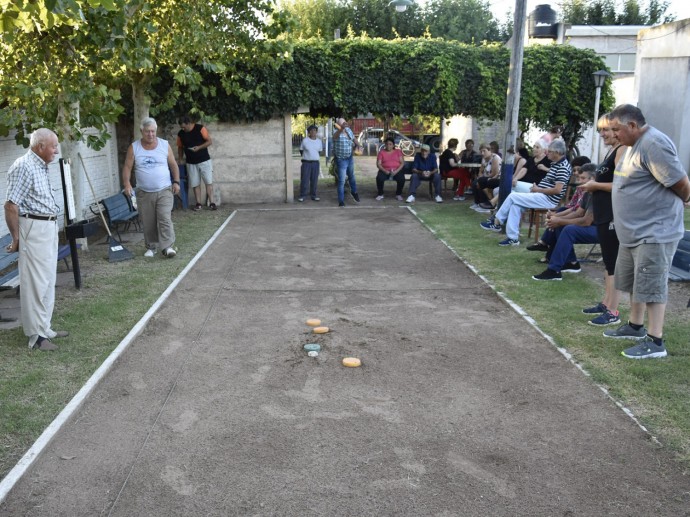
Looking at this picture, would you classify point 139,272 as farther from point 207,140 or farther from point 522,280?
point 207,140

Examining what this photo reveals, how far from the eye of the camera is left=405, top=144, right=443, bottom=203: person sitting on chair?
1638 centimetres

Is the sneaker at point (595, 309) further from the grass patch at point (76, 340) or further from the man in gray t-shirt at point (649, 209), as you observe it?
the grass patch at point (76, 340)

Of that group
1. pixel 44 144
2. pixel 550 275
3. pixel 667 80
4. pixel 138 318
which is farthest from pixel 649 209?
pixel 667 80

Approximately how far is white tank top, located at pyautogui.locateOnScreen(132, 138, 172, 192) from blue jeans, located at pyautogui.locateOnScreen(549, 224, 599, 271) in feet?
18.3

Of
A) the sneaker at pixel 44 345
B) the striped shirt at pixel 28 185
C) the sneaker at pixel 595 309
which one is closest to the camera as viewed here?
the striped shirt at pixel 28 185

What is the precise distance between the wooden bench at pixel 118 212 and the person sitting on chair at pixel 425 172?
276 inches

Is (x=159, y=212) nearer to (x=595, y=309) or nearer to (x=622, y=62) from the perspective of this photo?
(x=595, y=309)

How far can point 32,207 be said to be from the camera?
18.9 ft

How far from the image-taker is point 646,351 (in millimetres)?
5508

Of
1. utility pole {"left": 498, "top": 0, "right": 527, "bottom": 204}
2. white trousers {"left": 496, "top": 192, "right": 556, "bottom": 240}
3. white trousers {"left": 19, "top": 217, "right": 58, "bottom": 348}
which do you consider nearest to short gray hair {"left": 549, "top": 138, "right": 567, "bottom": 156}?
white trousers {"left": 496, "top": 192, "right": 556, "bottom": 240}

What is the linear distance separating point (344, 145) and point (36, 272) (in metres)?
10.6

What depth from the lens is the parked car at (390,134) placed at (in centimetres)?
3053

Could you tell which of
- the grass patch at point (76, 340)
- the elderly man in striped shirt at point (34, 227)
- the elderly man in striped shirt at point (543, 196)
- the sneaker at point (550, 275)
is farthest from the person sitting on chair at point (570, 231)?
the elderly man in striped shirt at point (34, 227)

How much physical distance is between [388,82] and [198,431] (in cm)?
1307
